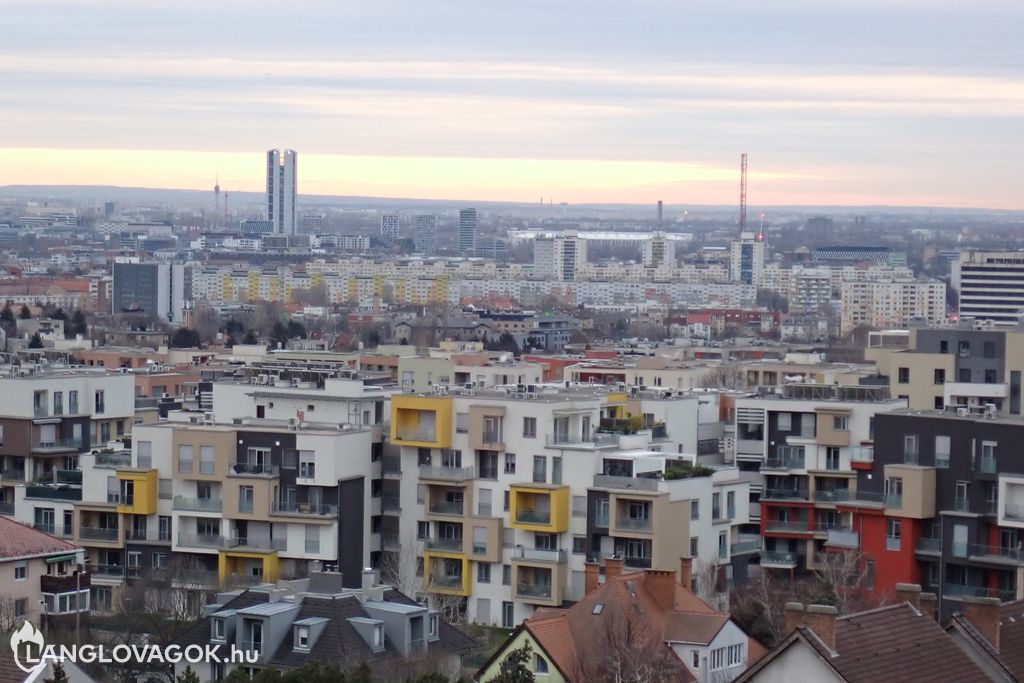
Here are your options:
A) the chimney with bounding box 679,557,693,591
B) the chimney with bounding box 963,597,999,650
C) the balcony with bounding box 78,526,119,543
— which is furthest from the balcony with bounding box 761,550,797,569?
the chimney with bounding box 963,597,999,650

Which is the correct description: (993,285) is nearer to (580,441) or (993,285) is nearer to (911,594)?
(580,441)

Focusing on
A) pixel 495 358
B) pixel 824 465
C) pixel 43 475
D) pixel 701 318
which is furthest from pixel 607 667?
pixel 701 318

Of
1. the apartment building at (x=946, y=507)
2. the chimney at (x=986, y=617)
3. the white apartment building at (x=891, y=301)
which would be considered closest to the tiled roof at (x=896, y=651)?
the chimney at (x=986, y=617)

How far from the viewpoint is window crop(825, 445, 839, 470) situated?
30.6 meters

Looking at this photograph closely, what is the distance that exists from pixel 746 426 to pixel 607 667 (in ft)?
43.9

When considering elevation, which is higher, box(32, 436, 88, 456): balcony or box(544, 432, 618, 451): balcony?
box(544, 432, 618, 451): balcony

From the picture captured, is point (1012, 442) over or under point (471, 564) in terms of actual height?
over

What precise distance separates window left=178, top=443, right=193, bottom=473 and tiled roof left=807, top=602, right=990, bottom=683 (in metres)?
15.9

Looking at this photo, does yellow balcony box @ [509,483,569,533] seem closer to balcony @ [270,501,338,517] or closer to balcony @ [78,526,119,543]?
balcony @ [270,501,338,517]

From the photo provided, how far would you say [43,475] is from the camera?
1235 inches

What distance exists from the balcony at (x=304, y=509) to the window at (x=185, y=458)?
120 cm

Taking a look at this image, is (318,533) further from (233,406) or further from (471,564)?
(233,406)

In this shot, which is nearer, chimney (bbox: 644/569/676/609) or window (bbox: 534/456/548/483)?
chimney (bbox: 644/569/676/609)

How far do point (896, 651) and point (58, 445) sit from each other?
2089cm
